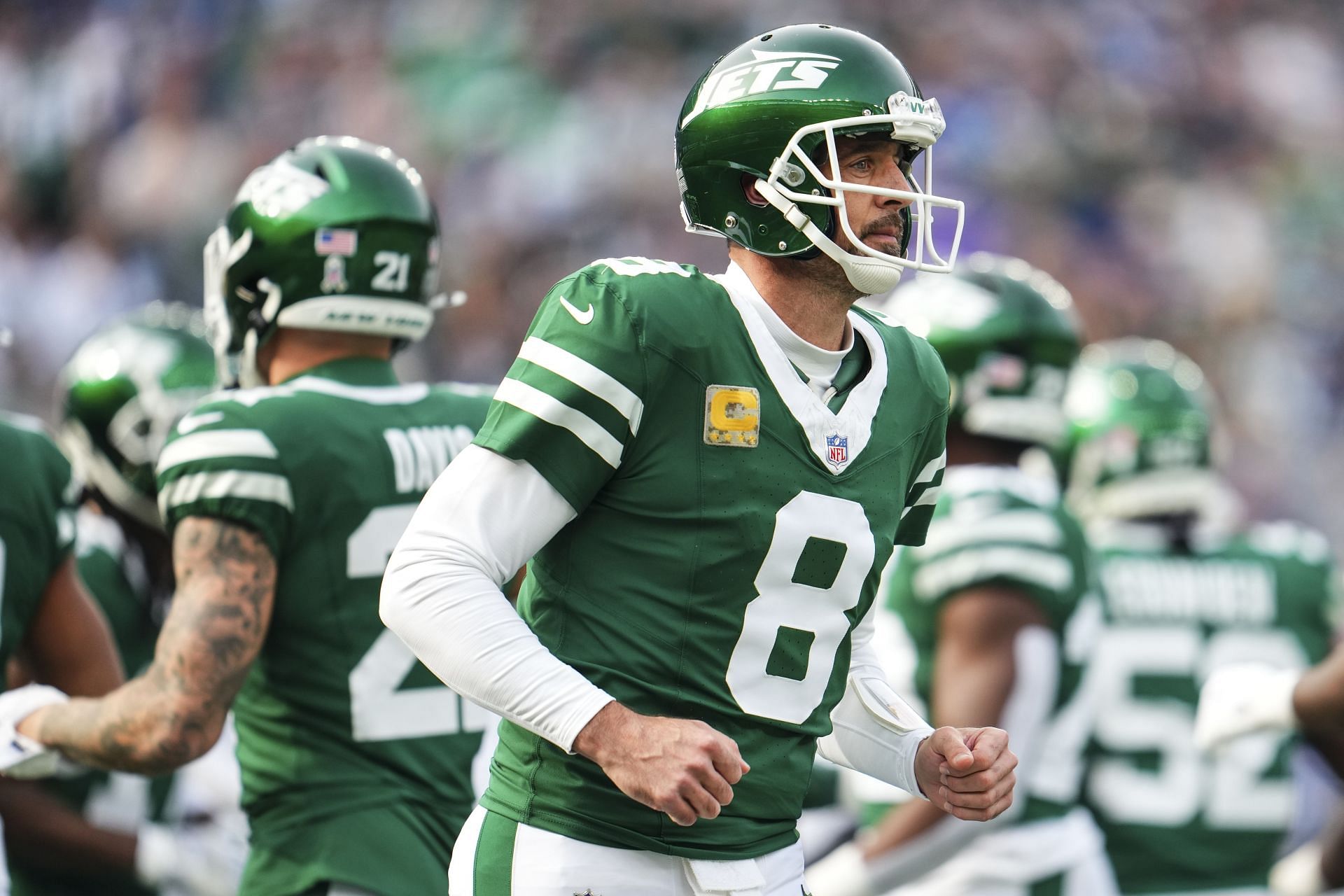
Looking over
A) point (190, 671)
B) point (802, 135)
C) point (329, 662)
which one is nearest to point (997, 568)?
point (329, 662)

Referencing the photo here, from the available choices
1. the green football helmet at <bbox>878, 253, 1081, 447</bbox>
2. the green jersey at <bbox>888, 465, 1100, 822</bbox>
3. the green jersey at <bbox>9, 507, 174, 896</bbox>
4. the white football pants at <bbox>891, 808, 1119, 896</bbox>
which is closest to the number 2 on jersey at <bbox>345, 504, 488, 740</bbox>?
the green jersey at <bbox>9, 507, 174, 896</bbox>

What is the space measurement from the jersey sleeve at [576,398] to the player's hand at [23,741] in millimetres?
1300

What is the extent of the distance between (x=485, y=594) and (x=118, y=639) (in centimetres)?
250

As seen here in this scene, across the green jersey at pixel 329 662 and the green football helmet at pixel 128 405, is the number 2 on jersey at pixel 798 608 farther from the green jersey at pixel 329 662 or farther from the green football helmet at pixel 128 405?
the green football helmet at pixel 128 405

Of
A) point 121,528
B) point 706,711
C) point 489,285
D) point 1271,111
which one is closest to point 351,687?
point 706,711

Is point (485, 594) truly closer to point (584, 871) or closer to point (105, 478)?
point (584, 871)

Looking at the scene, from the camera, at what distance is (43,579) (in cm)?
372

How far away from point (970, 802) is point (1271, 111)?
1354 centimetres

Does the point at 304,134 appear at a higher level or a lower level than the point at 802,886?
lower

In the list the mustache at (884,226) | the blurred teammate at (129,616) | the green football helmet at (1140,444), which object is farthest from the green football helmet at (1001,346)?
the mustache at (884,226)

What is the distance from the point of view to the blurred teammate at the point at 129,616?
3.99 metres

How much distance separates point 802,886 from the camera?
110 inches

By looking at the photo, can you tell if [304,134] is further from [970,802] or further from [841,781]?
[970,802]

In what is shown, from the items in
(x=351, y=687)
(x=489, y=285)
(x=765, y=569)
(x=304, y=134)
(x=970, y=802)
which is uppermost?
(x=765, y=569)
